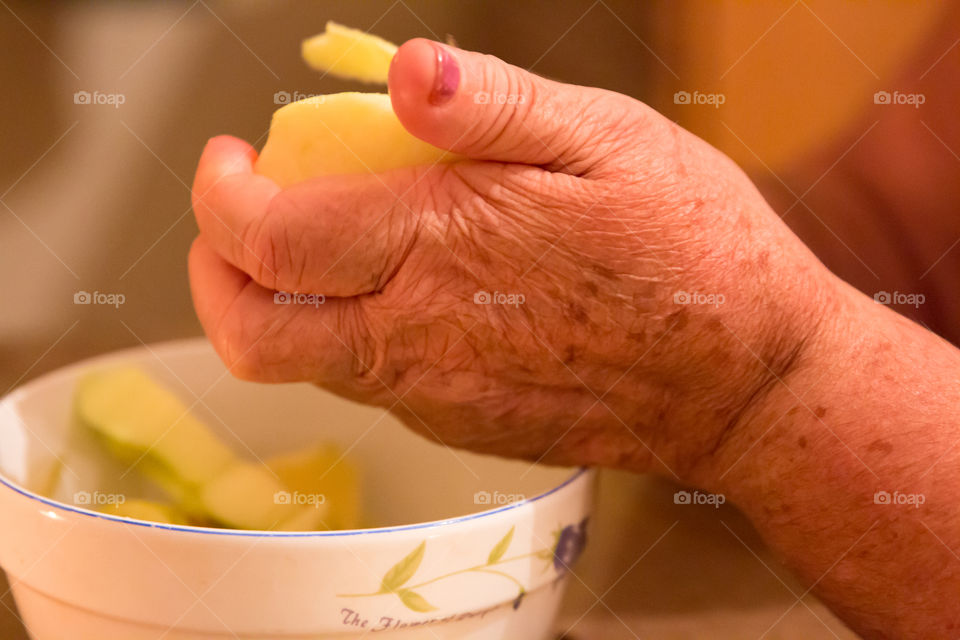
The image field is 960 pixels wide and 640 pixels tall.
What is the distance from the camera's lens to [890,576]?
45 centimetres

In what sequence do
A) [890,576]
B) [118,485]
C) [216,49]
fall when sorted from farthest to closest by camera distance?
[216,49], [118,485], [890,576]

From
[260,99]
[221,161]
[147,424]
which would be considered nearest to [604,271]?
[221,161]

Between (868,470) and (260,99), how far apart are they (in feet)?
2.16

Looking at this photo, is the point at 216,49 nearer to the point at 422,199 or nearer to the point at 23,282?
the point at 23,282

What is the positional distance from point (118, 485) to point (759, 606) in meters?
0.47

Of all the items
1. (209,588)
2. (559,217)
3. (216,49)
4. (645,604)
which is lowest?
(645,604)

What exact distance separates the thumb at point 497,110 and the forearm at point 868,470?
7.4 inches

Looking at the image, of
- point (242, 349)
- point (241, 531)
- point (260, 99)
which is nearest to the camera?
point (241, 531)

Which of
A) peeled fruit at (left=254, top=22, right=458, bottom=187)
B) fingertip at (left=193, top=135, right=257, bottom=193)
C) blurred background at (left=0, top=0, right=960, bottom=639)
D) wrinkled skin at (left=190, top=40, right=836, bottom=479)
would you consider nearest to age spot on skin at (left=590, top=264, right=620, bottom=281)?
wrinkled skin at (left=190, top=40, right=836, bottom=479)

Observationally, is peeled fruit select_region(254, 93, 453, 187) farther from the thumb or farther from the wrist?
the wrist

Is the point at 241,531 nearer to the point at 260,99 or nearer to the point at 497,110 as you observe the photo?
the point at 497,110

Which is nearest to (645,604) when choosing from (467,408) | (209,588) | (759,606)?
(759,606)

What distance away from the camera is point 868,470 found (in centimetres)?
44

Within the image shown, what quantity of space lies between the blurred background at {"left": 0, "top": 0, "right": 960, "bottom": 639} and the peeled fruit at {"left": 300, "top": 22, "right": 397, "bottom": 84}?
352mm
